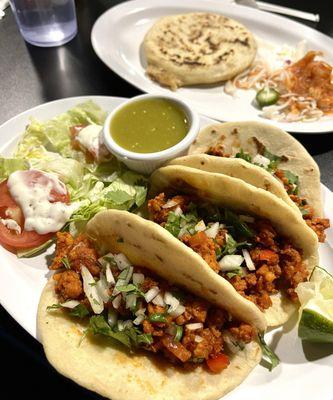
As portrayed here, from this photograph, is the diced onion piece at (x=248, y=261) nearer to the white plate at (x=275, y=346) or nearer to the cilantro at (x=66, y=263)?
the white plate at (x=275, y=346)

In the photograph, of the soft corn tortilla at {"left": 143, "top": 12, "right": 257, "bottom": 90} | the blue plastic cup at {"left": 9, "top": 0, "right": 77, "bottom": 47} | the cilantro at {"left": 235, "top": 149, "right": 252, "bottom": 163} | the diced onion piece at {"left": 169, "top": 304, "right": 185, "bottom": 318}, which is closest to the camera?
the diced onion piece at {"left": 169, "top": 304, "right": 185, "bottom": 318}

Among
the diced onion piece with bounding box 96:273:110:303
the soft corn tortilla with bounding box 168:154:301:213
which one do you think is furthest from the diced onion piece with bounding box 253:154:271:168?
the diced onion piece with bounding box 96:273:110:303

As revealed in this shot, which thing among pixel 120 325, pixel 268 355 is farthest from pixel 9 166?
pixel 268 355

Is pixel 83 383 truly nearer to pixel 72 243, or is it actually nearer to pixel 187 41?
pixel 72 243

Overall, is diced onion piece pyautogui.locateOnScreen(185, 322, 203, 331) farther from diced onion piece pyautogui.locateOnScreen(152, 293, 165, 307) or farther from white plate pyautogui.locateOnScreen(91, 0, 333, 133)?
white plate pyautogui.locateOnScreen(91, 0, 333, 133)

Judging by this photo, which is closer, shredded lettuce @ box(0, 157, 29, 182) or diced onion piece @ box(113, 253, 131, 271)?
diced onion piece @ box(113, 253, 131, 271)

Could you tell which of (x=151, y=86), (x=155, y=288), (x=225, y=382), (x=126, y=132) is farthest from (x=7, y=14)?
(x=225, y=382)

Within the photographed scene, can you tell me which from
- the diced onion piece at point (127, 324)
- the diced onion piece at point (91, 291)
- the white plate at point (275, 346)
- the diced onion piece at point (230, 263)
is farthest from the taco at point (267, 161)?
the diced onion piece at point (127, 324)
